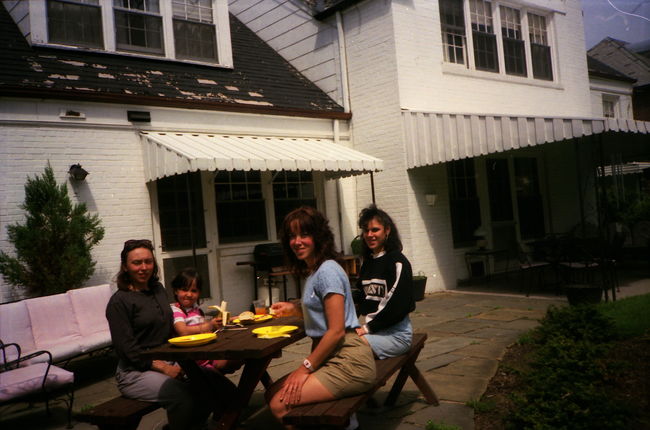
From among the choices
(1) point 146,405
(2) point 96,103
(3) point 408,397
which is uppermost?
(2) point 96,103

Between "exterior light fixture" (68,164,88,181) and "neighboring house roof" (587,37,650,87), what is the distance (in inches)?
694

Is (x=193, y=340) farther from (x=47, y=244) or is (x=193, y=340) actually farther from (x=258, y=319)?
(x=47, y=244)

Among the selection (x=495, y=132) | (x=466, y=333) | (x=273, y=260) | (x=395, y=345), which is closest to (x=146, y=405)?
(x=395, y=345)

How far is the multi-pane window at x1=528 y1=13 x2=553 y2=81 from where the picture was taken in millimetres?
12375

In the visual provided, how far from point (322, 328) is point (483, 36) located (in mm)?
9902

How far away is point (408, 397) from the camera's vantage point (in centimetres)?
437

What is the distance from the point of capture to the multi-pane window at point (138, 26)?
8.83 m

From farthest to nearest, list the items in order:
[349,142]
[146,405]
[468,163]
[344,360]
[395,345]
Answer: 1. [468,163]
2. [349,142]
3. [395,345]
4. [146,405]
5. [344,360]

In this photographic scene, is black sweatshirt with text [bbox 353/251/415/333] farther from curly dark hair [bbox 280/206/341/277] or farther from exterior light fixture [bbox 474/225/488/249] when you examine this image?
exterior light fixture [bbox 474/225/488/249]

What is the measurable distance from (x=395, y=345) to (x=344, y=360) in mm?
748

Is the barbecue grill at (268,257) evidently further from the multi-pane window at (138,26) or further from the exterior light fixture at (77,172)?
the multi-pane window at (138,26)

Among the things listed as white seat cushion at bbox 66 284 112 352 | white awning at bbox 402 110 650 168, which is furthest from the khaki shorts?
white awning at bbox 402 110 650 168

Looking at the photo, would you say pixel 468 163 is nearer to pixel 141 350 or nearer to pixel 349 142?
pixel 349 142

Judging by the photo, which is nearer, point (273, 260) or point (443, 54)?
point (273, 260)
